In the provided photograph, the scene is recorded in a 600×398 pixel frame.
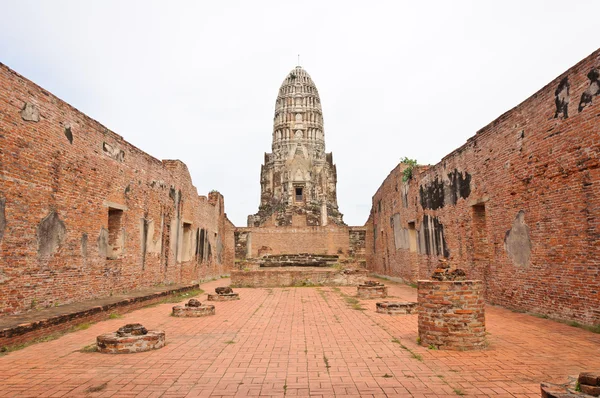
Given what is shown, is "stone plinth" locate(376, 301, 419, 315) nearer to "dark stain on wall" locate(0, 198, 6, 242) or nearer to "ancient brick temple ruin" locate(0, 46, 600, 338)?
"ancient brick temple ruin" locate(0, 46, 600, 338)

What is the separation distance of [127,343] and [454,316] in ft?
13.6

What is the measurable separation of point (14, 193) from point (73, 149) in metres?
2.08

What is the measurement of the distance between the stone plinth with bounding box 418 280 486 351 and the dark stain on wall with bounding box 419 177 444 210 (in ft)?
27.1

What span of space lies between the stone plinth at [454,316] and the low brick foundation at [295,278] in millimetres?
10547

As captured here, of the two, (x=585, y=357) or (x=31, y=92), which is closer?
(x=585, y=357)

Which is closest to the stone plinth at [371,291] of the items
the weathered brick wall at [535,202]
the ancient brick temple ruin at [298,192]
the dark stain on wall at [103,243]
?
the weathered brick wall at [535,202]

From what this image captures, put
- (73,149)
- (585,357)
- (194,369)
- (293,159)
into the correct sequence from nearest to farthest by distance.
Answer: (194,369) < (585,357) < (73,149) < (293,159)

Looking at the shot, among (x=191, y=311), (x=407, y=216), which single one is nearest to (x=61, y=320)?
(x=191, y=311)

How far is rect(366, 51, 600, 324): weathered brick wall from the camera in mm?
6809

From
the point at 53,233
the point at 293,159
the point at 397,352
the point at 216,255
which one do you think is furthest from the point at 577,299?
the point at 293,159

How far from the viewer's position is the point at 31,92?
7.69 metres

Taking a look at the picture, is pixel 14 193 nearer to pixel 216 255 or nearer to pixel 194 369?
pixel 194 369

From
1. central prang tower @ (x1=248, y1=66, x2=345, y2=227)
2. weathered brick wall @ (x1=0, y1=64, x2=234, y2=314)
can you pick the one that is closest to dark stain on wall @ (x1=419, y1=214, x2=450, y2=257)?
weathered brick wall @ (x1=0, y1=64, x2=234, y2=314)

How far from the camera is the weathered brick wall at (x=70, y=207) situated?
7.06 metres
